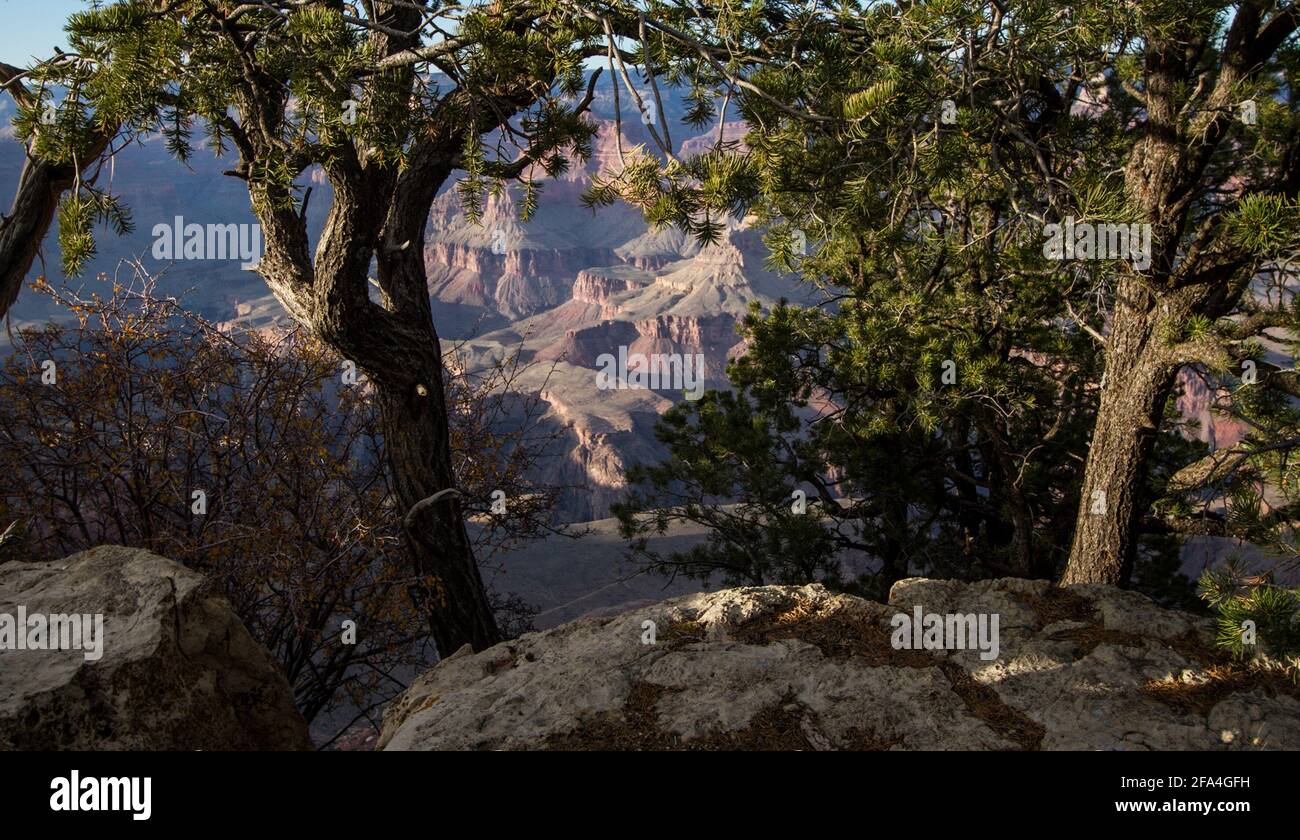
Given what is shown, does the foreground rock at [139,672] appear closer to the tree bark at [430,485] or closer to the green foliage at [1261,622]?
the tree bark at [430,485]

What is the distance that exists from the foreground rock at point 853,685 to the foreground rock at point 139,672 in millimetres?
641

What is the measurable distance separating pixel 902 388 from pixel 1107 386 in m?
2.80

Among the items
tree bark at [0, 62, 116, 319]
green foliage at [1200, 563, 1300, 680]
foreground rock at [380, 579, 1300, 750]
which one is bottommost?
foreground rock at [380, 579, 1300, 750]

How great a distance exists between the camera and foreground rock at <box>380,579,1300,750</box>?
2.96 metres

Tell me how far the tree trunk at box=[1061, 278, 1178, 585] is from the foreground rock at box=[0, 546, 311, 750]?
5.14 metres

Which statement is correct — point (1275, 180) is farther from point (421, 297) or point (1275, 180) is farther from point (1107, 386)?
point (421, 297)

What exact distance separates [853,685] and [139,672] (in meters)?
2.81

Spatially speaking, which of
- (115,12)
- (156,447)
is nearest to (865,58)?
(115,12)

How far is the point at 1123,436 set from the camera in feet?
18.7

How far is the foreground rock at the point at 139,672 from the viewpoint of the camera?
3113 millimetres

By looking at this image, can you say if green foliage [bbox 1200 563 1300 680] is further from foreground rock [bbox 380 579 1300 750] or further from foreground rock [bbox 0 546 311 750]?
foreground rock [bbox 0 546 311 750]

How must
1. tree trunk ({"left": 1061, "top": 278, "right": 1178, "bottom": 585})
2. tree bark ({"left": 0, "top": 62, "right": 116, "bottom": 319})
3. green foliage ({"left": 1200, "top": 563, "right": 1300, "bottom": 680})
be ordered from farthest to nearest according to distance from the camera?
tree trunk ({"left": 1061, "top": 278, "right": 1178, "bottom": 585}) → tree bark ({"left": 0, "top": 62, "right": 116, "bottom": 319}) → green foliage ({"left": 1200, "top": 563, "right": 1300, "bottom": 680})

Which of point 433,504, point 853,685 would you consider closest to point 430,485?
point 433,504

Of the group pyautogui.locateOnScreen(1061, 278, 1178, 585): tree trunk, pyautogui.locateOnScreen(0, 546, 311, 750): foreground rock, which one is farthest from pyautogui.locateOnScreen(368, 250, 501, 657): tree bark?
pyautogui.locateOnScreen(1061, 278, 1178, 585): tree trunk
